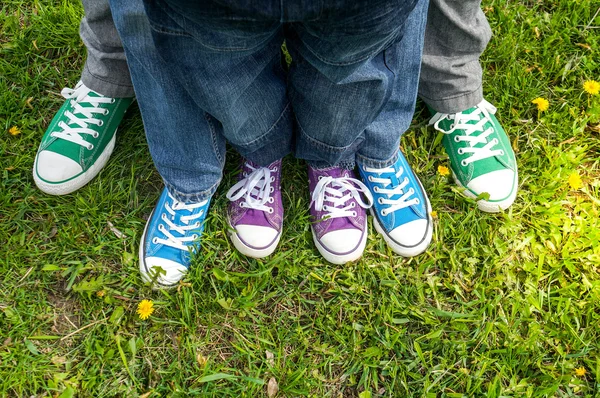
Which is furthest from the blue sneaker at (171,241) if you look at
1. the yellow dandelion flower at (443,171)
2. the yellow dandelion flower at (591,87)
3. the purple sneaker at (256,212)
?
the yellow dandelion flower at (591,87)

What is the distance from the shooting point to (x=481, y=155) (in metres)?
1.66

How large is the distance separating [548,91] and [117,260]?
1565mm

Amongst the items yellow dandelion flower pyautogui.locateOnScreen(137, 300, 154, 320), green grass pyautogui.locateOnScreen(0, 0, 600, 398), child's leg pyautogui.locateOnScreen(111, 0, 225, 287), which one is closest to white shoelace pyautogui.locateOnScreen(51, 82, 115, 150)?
green grass pyautogui.locateOnScreen(0, 0, 600, 398)

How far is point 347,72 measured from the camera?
0.98m

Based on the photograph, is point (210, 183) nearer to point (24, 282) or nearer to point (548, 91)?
point (24, 282)

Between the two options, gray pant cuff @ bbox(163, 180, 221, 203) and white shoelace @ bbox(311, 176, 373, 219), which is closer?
gray pant cuff @ bbox(163, 180, 221, 203)

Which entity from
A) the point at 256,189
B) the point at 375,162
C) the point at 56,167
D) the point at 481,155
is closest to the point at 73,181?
the point at 56,167

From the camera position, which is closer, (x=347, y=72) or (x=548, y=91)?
(x=347, y=72)

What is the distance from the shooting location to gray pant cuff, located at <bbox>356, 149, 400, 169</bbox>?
5.05 feet

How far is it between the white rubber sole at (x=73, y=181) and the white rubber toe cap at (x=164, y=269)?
0.35 metres

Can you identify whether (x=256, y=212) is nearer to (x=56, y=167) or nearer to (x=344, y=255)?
(x=344, y=255)

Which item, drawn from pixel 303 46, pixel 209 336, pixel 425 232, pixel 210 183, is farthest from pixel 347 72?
pixel 209 336

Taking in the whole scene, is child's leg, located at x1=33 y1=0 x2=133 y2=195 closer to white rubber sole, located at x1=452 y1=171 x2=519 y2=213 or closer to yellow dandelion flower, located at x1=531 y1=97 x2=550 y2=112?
white rubber sole, located at x1=452 y1=171 x2=519 y2=213

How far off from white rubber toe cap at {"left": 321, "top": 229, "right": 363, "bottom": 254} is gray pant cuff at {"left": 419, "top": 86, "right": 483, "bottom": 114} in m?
0.47
